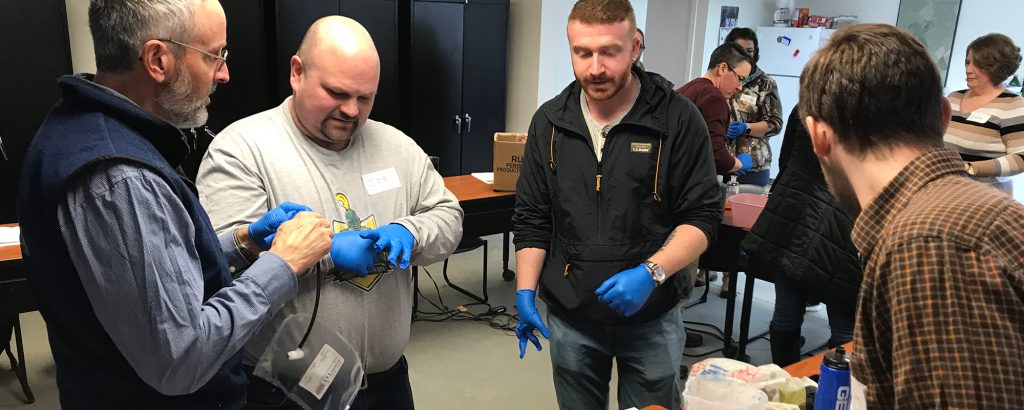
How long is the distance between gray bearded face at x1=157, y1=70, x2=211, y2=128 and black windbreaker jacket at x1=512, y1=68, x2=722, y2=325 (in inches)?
35.6

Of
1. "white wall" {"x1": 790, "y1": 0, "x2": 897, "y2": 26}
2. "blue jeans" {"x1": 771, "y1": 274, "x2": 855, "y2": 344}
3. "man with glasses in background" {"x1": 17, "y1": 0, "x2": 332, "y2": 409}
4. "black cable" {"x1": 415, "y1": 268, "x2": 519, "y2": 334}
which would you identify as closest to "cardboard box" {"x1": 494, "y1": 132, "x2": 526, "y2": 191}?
"black cable" {"x1": 415, "y1": 268, "x2": 519, "y2": 334}

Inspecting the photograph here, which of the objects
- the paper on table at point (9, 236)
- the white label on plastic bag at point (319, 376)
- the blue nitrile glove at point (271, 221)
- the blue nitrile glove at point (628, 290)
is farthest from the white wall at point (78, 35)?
the blue nitrile glove at point (628, 290)

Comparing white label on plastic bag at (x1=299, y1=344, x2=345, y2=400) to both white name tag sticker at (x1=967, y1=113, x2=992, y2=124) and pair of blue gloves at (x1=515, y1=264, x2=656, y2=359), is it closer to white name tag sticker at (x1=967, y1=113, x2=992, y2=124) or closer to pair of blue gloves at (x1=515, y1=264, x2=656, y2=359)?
pair of blue gloves at (x1=515, y1=264, x2=656, y2=359)

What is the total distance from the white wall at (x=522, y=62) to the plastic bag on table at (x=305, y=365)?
4525 mm

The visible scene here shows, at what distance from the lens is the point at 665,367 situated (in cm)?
172

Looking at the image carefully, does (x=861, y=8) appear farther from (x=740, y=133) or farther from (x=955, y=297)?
(x=955, y=297)

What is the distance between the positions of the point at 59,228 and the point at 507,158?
2723 millimetres

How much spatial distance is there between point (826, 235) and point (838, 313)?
0.47 metres

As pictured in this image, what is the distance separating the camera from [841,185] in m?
0.98

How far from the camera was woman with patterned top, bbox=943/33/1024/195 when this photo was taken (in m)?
3.05

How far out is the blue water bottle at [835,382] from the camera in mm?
1179

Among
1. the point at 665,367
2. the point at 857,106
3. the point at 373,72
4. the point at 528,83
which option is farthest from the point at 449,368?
the point at 528,83

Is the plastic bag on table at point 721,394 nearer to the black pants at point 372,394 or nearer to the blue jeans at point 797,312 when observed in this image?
the black pants at point 372,394

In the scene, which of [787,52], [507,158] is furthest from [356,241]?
[787,52]
